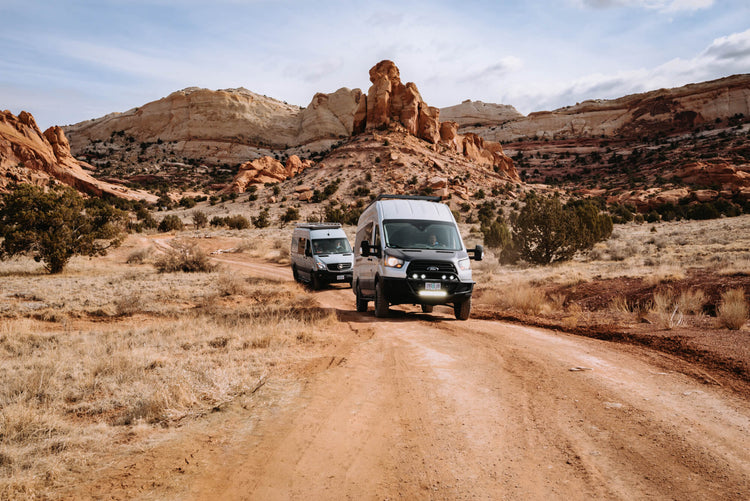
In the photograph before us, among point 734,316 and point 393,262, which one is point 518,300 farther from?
point 734,316

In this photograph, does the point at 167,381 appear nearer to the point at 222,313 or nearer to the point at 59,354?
the point at 59,354

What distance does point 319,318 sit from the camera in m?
9.94

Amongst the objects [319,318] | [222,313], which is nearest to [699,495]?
[319,318]

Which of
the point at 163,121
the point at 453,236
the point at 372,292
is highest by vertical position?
the point at 163,121

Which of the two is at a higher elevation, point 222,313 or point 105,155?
point 105,155

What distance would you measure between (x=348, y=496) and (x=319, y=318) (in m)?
6.85

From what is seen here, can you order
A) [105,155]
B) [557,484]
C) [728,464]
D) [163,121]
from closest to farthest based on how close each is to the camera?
[557,484] → [728,464] → [105,155] → [163,121]

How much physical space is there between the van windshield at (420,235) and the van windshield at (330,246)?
6706 mm

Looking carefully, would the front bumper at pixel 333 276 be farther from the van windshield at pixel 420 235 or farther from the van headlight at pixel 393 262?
the van headlight at pixel 393 262

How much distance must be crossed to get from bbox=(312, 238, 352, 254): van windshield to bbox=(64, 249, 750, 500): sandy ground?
35.8 ft

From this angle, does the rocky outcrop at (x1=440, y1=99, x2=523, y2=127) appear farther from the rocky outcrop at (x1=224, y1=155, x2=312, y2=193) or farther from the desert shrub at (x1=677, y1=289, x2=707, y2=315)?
the desert shrub at (x1=677, y1=289, x2=707, y2=315)

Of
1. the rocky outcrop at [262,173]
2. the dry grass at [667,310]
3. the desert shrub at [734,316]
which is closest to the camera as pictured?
the desert shrub at [734,316]

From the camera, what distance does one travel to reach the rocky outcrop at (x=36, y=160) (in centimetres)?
5734

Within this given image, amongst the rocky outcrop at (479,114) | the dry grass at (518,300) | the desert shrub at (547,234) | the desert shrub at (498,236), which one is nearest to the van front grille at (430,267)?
Result: the dry grass at (518,300)
